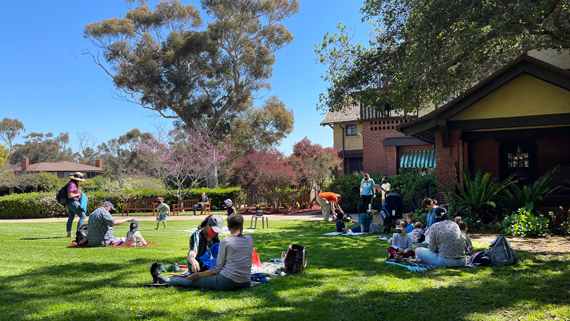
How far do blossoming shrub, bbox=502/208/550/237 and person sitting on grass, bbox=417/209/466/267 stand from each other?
4.34m

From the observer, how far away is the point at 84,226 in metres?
9.63

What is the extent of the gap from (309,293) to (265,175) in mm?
17647

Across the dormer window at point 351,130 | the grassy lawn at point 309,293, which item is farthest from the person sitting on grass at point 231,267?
the dormer window at point 351,130

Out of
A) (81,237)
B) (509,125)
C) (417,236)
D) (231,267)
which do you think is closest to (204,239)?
(231,267)

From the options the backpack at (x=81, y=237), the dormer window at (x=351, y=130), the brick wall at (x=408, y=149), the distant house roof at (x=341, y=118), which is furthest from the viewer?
the dormer window at (x=351, y=130)

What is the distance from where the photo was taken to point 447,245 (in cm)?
681

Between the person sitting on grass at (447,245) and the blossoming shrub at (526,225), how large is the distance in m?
4.34

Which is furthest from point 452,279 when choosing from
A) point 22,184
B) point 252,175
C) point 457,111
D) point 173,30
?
point 22,184

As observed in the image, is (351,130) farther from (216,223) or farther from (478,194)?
(216,223)

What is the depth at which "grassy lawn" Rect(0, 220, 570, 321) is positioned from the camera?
4445 mm

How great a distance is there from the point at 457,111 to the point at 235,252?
936 cm

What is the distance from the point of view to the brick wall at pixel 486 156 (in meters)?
14.4

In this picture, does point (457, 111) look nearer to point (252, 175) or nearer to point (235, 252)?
point (235, 252)

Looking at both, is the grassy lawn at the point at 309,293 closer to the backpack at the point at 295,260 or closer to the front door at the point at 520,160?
the backpack at the point at 295,260
